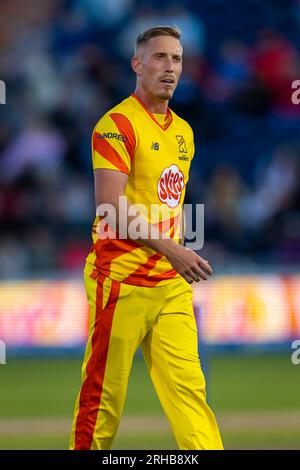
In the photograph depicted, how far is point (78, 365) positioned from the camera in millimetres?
13211

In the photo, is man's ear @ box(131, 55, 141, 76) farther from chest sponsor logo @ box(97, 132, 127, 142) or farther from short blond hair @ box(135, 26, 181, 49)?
chest sponsor logo @ box(97, 132, 127, 142)

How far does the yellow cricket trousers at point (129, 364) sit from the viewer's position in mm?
5875

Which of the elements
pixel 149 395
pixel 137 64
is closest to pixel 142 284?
pixel 137 64

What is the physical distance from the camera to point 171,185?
19.8 ft

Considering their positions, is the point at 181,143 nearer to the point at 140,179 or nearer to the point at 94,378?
the point at 140,179

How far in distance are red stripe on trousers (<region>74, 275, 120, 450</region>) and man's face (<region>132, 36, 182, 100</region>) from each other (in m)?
1.07

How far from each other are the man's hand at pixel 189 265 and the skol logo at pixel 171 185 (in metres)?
0.49

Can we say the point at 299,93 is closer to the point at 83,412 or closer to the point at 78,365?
the point at 78,365

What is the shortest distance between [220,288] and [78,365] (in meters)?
1.90

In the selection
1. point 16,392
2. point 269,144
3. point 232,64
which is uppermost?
point 232,64

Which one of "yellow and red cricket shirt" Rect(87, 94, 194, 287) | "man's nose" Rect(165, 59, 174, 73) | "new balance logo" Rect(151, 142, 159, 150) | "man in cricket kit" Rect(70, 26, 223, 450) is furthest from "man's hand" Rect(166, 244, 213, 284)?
"man's nose" Rect(165, 59, 174, 73)

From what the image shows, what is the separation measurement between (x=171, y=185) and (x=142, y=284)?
55 cm

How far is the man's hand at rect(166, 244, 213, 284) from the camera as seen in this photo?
5.52m

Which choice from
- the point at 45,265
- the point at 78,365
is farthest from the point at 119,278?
the point at 45,265
